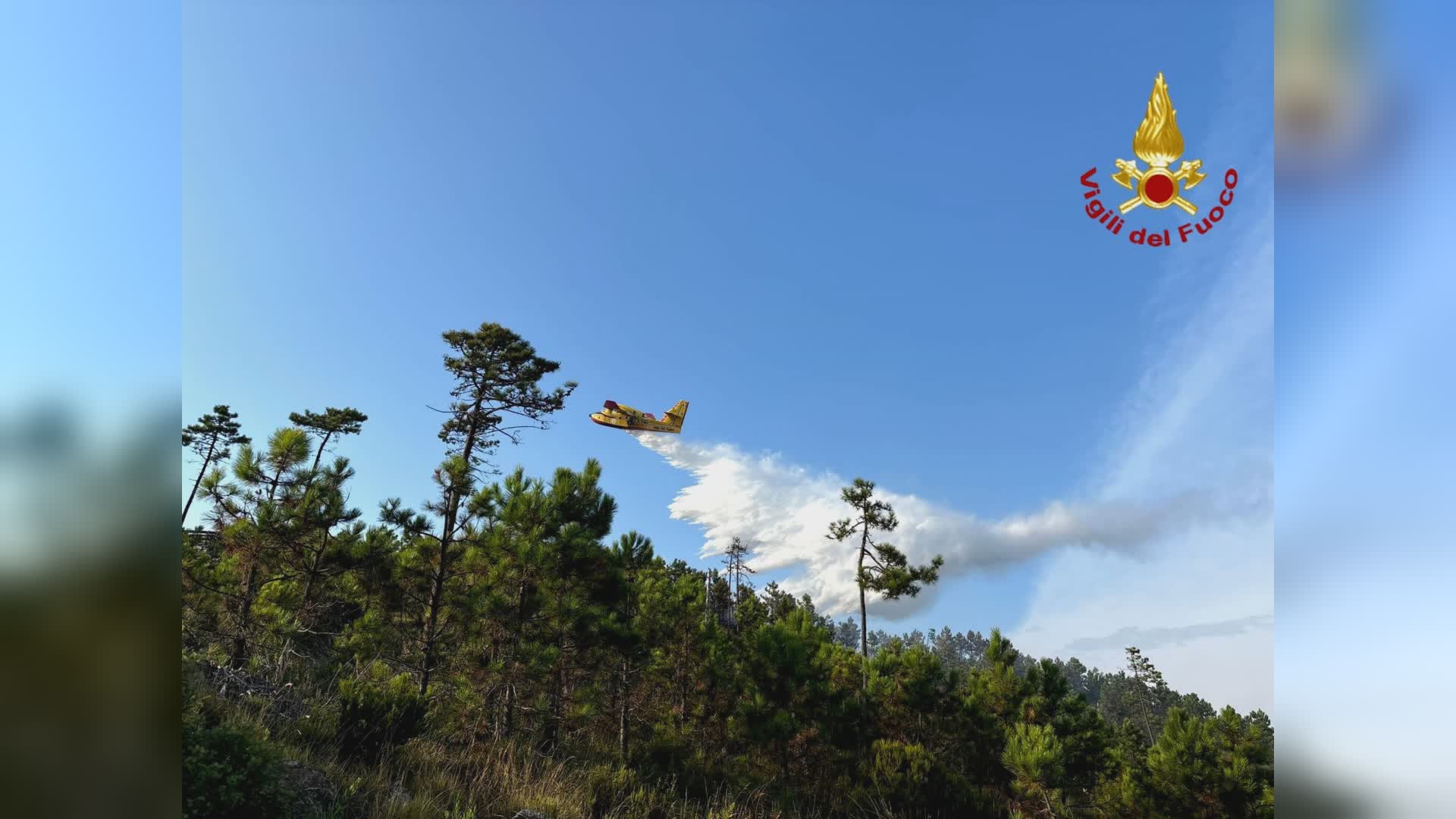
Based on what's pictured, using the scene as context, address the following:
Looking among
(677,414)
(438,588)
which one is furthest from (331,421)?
(677,414)

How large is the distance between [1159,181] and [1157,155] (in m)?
0.15

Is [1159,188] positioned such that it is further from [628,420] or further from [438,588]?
[628,420]

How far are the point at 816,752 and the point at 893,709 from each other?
229 cm

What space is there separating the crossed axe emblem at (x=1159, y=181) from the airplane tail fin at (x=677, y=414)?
47.8 meters

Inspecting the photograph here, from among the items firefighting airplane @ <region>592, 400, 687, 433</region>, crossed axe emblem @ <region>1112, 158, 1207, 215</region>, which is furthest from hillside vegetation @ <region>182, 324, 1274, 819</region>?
firefighting airplane @ <region>592, 400, 687, 433</region>

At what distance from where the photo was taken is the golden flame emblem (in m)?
3.31

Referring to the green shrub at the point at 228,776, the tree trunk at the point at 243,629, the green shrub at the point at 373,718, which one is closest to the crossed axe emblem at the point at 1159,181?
the green shrub at the point at 228,776

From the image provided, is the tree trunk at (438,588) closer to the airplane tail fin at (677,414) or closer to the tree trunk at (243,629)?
the tree trunk at (243,629)

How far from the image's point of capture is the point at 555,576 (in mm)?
12633

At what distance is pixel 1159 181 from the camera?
11.2ft

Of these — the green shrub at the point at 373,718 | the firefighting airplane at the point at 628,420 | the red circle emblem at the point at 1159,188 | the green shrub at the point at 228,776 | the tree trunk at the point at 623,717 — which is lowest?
the tree trunk at the point at 623,717

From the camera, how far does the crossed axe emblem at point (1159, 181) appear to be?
334 centimetres

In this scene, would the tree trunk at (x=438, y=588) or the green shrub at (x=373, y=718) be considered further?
the tree trunk at (x=438, y=588)
